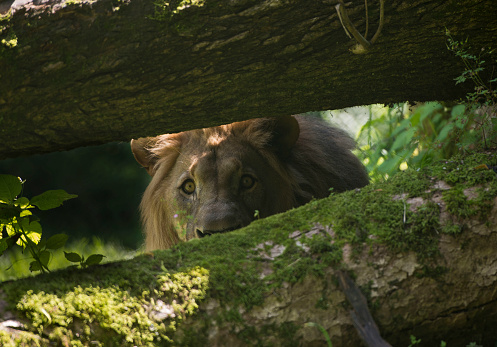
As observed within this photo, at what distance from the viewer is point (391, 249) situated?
2.46 m

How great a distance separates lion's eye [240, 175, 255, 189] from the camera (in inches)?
169

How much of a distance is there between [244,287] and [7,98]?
1733 millimetres

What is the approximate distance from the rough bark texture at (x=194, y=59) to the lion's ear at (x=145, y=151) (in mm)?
1468

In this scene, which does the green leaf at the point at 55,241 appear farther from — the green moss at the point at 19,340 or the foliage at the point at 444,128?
the foliage at the point at 444,128

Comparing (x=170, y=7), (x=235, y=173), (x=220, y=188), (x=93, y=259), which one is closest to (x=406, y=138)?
(x=235, y=173)

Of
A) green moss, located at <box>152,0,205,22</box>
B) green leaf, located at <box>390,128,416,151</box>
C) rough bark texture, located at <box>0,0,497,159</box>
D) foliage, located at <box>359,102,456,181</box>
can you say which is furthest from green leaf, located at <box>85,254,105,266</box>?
green leaf, located at <box>390,128,416,151</box>

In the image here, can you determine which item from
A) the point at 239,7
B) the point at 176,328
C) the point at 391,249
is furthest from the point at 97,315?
the point at 239,7

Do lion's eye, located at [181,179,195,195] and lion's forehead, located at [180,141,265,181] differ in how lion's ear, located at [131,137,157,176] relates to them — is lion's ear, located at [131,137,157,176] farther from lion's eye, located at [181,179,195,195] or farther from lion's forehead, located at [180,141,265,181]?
lion's eye, located at [181,179,195,195]

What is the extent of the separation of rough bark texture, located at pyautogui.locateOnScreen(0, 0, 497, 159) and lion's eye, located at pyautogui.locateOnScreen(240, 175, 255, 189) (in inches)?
41.9

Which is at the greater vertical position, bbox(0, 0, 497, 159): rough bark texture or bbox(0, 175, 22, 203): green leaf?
bbox(0, 0, 497, 159): rough bark texture

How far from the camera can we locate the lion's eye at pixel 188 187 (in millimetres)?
4375

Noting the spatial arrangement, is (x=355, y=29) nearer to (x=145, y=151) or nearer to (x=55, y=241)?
(x=55, y=241)

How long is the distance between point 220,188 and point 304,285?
1912 millimetres

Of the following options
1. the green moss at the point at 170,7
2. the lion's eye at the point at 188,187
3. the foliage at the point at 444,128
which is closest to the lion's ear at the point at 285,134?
the lion's eye at the point at 188,187
